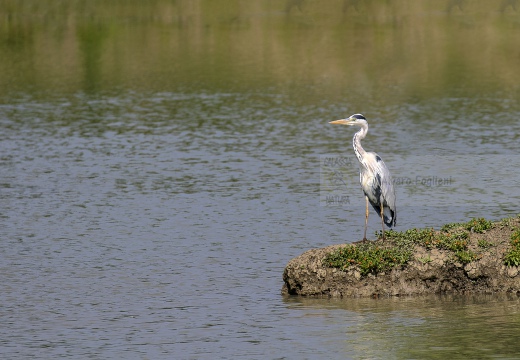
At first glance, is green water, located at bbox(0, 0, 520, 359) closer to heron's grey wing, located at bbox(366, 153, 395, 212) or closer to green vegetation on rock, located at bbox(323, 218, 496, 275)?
green vegetation on rock, located at bbox(323, 218, 496, 275)

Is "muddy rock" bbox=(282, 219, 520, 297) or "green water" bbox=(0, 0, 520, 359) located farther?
"muddy rock" bbox=(282, 219, 520, 297)

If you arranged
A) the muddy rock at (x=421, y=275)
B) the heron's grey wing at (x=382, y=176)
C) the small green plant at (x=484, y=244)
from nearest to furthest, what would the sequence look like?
1. the muddy rock at (x=421, y=275)
2. the small green plant at (x=484, y=244)
3. the heron's grey wing at (x=382, y=176)

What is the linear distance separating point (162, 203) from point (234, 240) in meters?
6.10

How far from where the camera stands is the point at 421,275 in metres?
22.0

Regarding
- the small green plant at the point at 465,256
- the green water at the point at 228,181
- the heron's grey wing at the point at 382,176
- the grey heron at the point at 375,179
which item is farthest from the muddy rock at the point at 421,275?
the heron's grey wing at the point at 382,176

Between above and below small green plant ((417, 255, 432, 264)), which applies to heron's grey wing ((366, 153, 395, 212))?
above

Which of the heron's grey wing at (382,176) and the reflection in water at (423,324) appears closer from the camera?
the reflection in water at (423,324)

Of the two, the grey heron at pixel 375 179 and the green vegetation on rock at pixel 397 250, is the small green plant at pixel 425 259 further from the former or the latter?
the grey heron at pixel 375 179

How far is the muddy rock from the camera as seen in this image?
21938 mm

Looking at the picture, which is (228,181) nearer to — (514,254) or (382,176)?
(382,176)

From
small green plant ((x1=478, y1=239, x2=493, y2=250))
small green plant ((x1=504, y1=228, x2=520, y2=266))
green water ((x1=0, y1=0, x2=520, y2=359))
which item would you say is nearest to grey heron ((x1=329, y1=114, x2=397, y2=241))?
small green plant ((x1=478, y1=239, x2=493, y2=250))

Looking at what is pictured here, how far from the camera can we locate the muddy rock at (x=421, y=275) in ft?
72.0

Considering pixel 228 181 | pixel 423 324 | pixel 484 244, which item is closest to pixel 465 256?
pixel 484 244

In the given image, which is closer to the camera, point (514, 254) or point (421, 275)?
point (514, 254)
